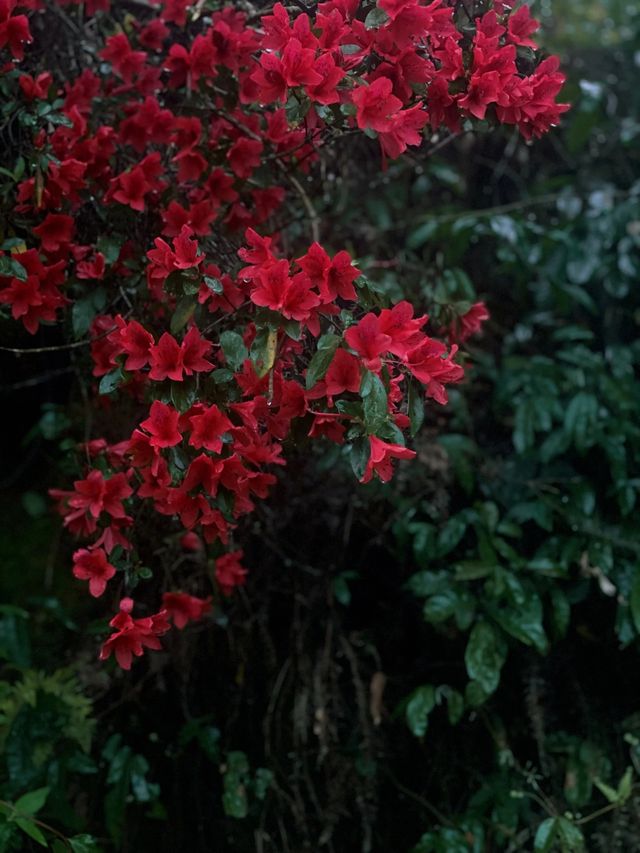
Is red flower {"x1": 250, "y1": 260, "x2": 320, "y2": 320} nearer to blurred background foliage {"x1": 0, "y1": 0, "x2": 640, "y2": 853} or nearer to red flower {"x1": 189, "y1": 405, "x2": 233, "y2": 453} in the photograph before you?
red flower {"x1": 189, "y1": 405, "x2": 233, "y2": 453}

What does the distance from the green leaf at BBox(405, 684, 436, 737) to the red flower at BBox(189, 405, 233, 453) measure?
2.76 ft

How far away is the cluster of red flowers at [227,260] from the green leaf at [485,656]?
1.53 ft

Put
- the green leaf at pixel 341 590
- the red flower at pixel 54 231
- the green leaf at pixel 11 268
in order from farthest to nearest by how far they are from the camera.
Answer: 1. the green leaf at pixel 341 590
2. the red flower at pixel 54 231
3. the green leaf at pixel 11 268

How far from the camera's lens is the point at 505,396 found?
6.69ft

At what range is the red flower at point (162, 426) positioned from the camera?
108 cm

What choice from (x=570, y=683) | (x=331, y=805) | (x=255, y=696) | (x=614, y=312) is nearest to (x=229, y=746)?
(x=255, y=696)

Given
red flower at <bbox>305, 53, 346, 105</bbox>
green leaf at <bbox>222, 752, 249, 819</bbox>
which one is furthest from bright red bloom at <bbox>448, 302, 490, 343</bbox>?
green leaf at <bbox>222, 752, 249, 819</bbox>

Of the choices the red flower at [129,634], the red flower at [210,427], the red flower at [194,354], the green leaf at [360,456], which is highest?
the red flower at [194,354]

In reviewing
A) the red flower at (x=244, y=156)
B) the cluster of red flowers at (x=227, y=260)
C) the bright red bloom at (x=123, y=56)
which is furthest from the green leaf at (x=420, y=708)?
the bright red bloom at (x=123, y=56)

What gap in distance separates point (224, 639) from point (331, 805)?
0.42 m

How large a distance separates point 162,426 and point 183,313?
187 mm

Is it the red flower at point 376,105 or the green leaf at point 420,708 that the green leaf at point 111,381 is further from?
the green leaf at point 420,708

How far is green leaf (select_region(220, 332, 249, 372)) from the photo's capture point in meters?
1.14

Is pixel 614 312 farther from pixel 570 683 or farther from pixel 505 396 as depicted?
pixel 570 683
